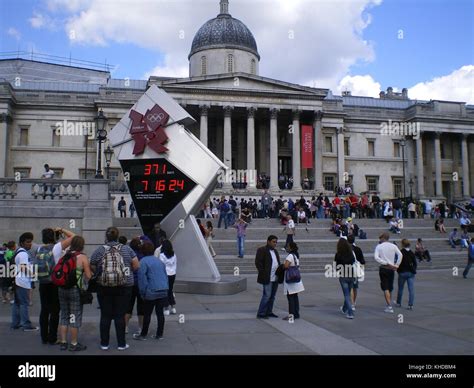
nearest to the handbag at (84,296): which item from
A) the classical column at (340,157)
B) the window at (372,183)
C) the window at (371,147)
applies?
the classical column at (340,157)

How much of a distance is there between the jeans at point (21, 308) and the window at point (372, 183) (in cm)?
5061

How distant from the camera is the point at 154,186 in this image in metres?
15.5

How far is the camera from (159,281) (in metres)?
8.55

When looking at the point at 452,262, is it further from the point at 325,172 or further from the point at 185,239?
the point at 325,172

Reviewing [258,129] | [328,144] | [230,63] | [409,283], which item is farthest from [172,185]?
[328,144]

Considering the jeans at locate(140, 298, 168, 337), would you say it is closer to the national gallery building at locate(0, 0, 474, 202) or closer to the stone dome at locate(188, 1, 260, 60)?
the national gallery building at locate(0, 0, 474, 202)

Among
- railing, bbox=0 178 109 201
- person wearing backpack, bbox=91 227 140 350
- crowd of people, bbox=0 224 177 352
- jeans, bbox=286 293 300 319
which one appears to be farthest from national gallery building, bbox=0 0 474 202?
person wearing backpack, bbox=91 227 140 350


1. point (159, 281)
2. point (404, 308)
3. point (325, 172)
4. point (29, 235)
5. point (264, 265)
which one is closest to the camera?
point (159, 281)

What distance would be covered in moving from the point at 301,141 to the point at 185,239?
3591cm

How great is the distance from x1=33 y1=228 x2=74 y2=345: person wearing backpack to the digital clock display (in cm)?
614

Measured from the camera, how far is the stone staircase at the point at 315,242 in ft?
70.4

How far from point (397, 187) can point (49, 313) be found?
53.8 m

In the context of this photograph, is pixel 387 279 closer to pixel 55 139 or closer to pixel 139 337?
pixel 139 337
